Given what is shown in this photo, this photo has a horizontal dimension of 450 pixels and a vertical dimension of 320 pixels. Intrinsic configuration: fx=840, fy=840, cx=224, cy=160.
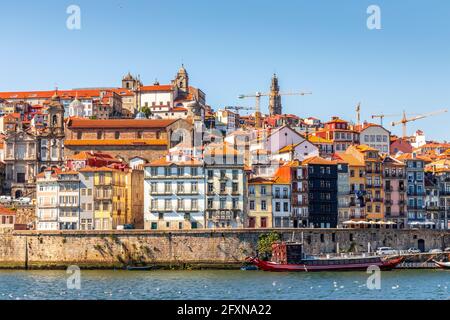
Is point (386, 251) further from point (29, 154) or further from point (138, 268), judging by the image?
point (29, 154)

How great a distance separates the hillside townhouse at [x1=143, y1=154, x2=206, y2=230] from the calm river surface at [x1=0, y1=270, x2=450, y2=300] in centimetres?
1041

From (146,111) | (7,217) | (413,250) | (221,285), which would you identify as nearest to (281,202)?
(413,250)

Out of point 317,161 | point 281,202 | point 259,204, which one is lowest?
point 259,204

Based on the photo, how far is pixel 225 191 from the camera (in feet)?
266

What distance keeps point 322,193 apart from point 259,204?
7.34 meters

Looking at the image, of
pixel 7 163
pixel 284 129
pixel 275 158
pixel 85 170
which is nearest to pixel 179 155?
pixel 85 170

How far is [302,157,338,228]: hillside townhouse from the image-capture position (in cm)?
8531

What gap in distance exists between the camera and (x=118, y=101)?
511 feet

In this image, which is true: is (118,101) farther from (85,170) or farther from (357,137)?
(85,170)

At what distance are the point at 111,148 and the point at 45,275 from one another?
41058mm

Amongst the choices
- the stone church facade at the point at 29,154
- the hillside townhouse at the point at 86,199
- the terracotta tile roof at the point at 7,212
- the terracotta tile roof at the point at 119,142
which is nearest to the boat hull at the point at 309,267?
the hillside townhouse at the point at 86,199

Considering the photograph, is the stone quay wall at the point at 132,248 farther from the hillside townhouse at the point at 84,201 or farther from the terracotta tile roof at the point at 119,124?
the terracotta tile roof at the point at 119,124

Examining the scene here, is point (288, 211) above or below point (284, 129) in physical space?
below
